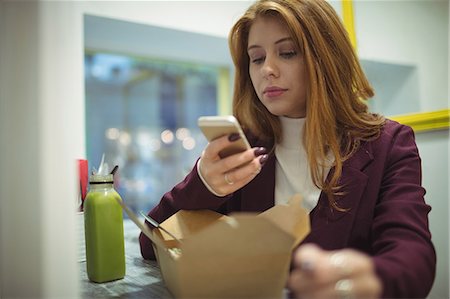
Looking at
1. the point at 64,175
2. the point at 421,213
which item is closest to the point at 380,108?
the point at 421,213

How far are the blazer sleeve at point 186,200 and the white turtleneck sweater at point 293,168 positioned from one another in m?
0.19

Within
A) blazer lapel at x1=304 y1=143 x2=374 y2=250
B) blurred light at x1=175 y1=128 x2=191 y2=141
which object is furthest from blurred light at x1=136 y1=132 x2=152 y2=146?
blazer lapel at x1=304 y1=143 x2=374 y2=250

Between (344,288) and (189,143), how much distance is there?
423 centimetres

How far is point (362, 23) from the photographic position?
1.70 m

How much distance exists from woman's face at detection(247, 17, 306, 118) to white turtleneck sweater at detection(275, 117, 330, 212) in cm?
10

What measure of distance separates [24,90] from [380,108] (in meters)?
1.66

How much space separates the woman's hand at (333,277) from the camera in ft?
1.40

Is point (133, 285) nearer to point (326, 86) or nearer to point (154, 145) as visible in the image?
point (326, 86)

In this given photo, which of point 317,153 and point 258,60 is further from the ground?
point 258,60

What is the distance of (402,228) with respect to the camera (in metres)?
0.68

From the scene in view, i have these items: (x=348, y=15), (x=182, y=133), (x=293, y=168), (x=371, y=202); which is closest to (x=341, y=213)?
(x=371, y=202)

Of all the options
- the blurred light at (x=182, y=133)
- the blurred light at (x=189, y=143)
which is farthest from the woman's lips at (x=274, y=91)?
the blurred light at (x=182, y=133)

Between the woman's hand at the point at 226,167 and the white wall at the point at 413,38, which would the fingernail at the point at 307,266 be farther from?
the white wall at the point at 413,38

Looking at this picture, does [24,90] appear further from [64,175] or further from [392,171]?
[392,171]
